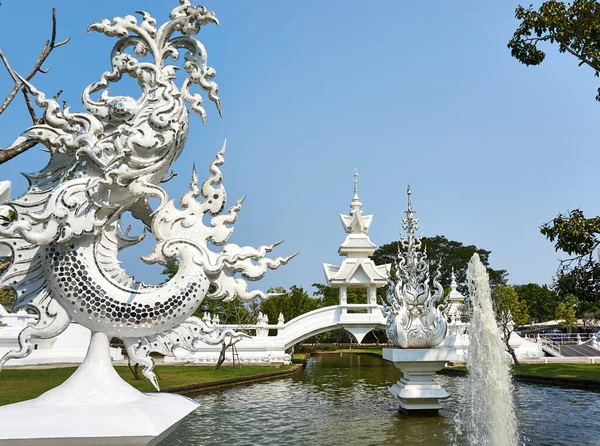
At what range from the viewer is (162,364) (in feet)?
68.3

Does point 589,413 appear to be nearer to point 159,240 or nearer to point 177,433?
point 177,433

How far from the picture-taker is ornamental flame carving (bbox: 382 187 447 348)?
10102mm

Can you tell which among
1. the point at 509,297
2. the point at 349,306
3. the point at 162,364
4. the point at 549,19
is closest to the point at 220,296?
the point at 549,19

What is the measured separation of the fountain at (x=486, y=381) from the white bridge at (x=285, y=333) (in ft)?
42.9

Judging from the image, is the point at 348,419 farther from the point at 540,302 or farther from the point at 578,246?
the point at 540,302

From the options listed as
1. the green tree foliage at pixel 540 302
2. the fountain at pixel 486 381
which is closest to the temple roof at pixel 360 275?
the fountain at pixel 486 381

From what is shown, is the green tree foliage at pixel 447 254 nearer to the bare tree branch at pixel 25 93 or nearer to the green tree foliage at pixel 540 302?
the green tree foliage at pixel 540 302

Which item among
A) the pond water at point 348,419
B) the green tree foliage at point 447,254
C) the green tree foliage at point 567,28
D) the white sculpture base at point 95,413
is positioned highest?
the green tree foliage at point 447,254

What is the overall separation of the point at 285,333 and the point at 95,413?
63.2 ft

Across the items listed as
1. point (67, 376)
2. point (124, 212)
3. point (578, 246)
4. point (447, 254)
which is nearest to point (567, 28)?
point (578, 246)

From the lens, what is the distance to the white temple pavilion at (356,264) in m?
27.7

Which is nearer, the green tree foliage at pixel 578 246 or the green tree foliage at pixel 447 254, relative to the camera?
the green tree foliage at pixel 578 246

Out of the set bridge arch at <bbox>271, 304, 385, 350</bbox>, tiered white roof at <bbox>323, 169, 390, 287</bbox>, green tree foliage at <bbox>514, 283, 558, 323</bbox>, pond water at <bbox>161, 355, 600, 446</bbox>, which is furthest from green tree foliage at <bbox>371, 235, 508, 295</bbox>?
pond water at <bbox>161, 355, 600, 446</bbox>

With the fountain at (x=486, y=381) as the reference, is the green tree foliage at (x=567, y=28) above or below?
above
